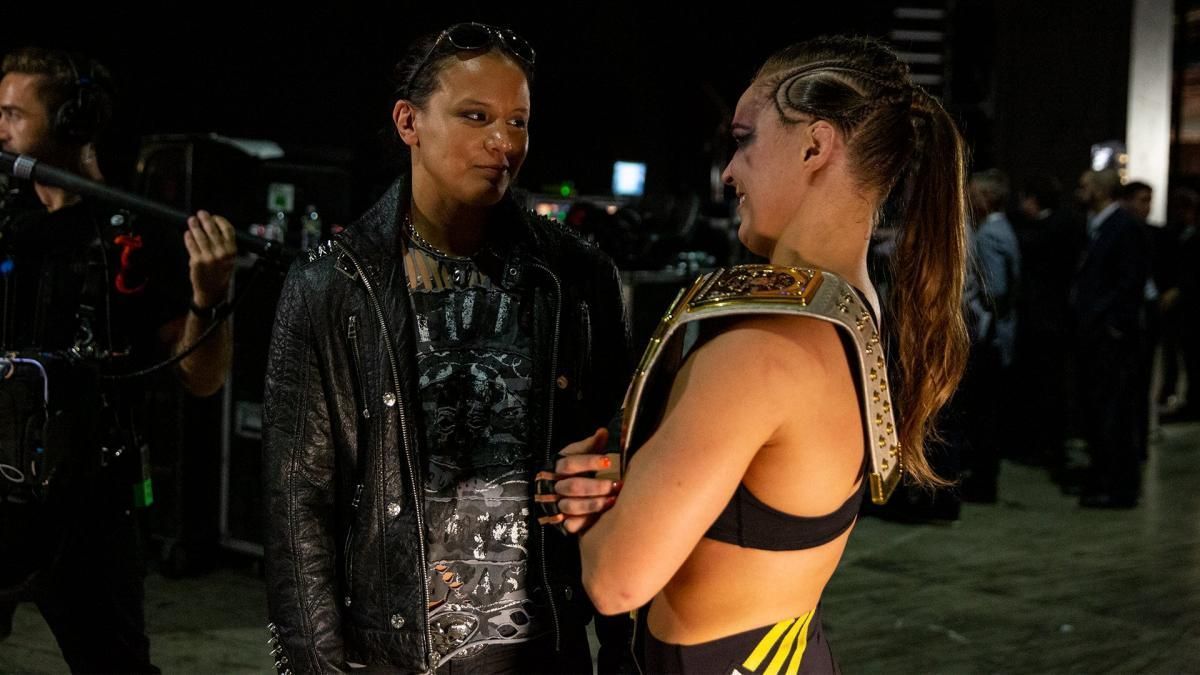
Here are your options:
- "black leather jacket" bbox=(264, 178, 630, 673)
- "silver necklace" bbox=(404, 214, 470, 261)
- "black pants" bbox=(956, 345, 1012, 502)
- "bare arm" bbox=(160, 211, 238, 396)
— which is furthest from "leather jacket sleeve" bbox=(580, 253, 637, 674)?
"black pants" bbox=(956, 345, 1012, 502)

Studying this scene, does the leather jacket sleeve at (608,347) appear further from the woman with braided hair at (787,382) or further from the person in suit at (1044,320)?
the person in suit at (1044,320)

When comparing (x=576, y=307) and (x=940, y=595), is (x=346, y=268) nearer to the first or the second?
(x=576, y=307)

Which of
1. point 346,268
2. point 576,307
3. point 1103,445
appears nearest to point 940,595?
point 1103,445

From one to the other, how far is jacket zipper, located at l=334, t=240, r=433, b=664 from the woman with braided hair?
1.43ft

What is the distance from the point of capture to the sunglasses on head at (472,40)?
6.66 feet

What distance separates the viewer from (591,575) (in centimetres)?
141

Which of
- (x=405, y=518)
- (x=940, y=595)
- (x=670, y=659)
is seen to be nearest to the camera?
(x=670, y=659)

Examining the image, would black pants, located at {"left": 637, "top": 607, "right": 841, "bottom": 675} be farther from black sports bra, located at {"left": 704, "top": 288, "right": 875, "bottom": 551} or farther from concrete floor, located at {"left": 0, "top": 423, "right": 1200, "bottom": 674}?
Result: concrete floor, located at {"left": 0, "top": 423, "right": 1200, "bottom": 674}

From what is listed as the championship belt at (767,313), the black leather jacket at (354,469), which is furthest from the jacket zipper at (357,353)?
the championship belt at (767,313)

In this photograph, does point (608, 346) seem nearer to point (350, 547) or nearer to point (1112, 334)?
point (350, 547)

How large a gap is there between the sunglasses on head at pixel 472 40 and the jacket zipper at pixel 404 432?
39cm

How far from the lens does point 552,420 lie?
2004mm

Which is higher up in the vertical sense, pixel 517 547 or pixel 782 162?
pixel 782 162

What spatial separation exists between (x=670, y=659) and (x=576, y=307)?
75cm
